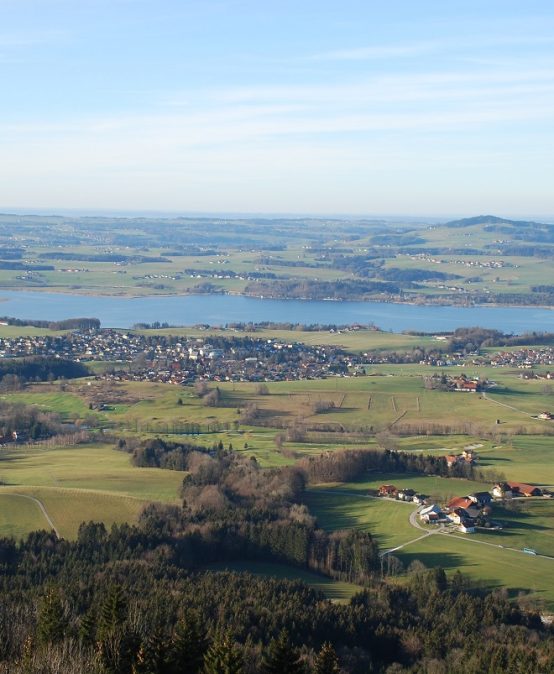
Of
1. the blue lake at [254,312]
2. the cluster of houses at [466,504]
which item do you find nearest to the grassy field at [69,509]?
the cluster of houses at [466,504]

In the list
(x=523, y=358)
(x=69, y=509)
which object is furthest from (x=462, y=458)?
(x=523, y=358)

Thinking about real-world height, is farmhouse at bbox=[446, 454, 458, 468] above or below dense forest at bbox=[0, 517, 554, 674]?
below

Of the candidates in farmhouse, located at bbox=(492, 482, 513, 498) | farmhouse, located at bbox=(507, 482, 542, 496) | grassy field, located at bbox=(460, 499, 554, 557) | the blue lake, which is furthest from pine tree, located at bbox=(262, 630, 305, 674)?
the blue lake

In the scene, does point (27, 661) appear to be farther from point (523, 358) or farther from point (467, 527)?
point (523, 358)

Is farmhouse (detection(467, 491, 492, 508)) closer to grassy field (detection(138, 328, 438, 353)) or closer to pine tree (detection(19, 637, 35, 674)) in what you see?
pine tree (detection(19, 637, 35, 674))

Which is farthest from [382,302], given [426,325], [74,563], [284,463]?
[74,563]

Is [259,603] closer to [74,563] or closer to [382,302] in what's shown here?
[74,563]
